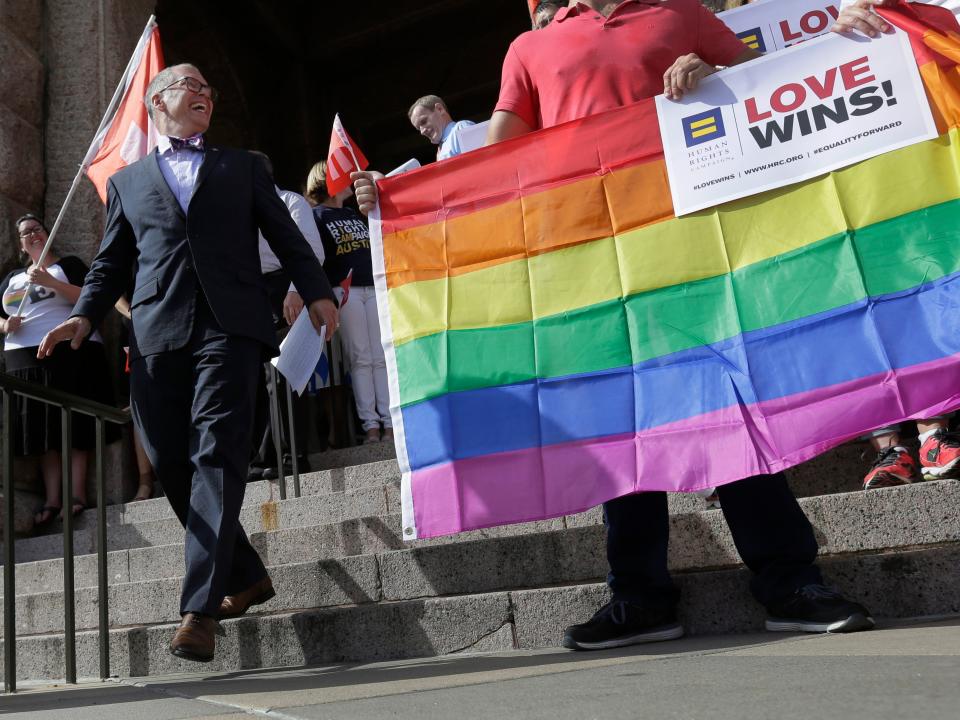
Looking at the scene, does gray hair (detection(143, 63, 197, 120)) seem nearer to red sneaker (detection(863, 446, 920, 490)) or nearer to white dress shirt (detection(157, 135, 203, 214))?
white dress shirt (detection(157, 135, 203, 214))

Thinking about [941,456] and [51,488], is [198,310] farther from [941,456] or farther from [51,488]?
[51,488]

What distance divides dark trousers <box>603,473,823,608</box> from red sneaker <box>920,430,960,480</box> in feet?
1.69

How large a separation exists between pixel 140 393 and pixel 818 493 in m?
2.26

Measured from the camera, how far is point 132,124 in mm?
5578

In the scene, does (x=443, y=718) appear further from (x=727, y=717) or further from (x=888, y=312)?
(x=888, y=312)

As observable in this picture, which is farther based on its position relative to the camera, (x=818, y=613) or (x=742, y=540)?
(x=742, y=540)

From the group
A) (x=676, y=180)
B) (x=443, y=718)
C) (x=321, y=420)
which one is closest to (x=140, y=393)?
(x=676, y=180)

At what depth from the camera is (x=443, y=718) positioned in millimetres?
1795

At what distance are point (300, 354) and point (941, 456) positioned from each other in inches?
84.6

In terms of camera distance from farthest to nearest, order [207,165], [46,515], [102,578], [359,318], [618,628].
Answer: [46,515] < [359,318] < [207,165] < [102,578] < [618,628]

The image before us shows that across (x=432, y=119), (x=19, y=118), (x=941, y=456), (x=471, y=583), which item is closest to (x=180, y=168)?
(x=471, y=583)

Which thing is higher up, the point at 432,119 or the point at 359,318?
the point at 432,119

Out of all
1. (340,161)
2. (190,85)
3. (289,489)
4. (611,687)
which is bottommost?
(611,687)

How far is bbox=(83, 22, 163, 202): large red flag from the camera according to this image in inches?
215
